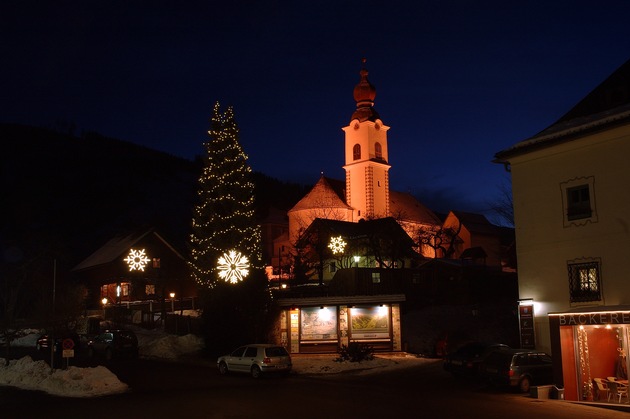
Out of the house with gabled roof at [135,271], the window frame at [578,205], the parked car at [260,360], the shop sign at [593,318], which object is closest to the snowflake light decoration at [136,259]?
the house with gabled roof at [135,271]

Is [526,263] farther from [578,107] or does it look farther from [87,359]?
[87,359]

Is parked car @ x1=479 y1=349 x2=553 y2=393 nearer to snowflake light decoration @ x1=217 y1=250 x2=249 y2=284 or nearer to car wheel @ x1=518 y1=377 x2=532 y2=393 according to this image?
car wheel @ x1=518 y1=377 x2=532 y2=393

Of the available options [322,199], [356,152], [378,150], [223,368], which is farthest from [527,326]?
[378,150]

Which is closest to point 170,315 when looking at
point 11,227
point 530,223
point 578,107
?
point 530,223

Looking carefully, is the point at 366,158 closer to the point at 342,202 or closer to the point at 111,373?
the point at 342,202

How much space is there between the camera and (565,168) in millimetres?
27172

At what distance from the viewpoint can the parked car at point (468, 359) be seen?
2720 cm

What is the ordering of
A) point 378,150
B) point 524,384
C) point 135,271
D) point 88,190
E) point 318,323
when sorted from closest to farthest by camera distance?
point 524,384 → point 318,323 → point 135,271 → point 378,150 → point 88,190

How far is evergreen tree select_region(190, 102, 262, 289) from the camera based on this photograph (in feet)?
160

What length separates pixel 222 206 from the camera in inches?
1983

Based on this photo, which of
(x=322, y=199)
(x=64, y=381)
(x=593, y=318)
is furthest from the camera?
(x=322, y=199)

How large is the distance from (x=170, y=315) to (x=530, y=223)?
2771 centimetres

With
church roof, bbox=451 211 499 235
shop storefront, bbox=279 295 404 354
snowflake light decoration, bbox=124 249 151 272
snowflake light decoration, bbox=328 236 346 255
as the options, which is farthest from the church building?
shop storefront, bbox=279 295 404 354

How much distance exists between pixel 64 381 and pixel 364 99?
6940 cm
